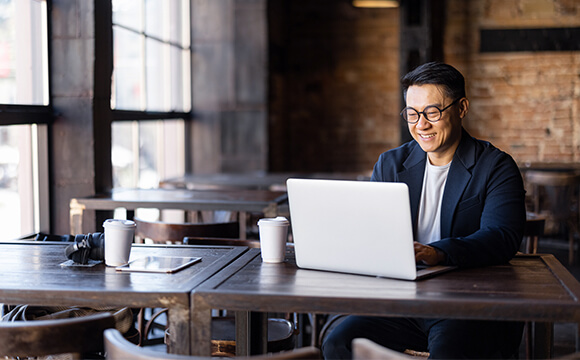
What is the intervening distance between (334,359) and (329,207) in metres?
0.54

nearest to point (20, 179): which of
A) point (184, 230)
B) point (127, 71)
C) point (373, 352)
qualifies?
point (184, 230)

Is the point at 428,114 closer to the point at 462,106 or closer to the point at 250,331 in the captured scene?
the point at 462,106

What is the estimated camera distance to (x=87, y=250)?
7.94 ft

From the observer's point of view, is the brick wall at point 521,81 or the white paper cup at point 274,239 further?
the brick wall at point 521,81

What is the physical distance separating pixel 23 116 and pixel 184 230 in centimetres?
137

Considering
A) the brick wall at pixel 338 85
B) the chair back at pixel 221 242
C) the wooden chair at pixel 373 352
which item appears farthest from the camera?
the brick wall at pixel 338 85

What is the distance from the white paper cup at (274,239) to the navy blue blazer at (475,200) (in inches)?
18.7

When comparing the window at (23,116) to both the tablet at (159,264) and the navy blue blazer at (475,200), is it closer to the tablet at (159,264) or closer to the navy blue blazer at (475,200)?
the tablet at (159,264)

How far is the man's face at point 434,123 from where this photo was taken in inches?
103

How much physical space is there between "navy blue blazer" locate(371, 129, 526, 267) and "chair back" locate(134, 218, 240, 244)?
1.02 meters

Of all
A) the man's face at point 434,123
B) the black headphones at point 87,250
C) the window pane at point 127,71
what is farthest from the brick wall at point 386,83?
the black headphones at point 87,250

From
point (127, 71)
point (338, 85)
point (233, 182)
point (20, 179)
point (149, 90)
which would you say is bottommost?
point (233, 182)

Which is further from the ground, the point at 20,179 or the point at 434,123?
the point at 434,123

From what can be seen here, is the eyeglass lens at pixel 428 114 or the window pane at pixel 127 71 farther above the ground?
the window pane at pixel 127 71
